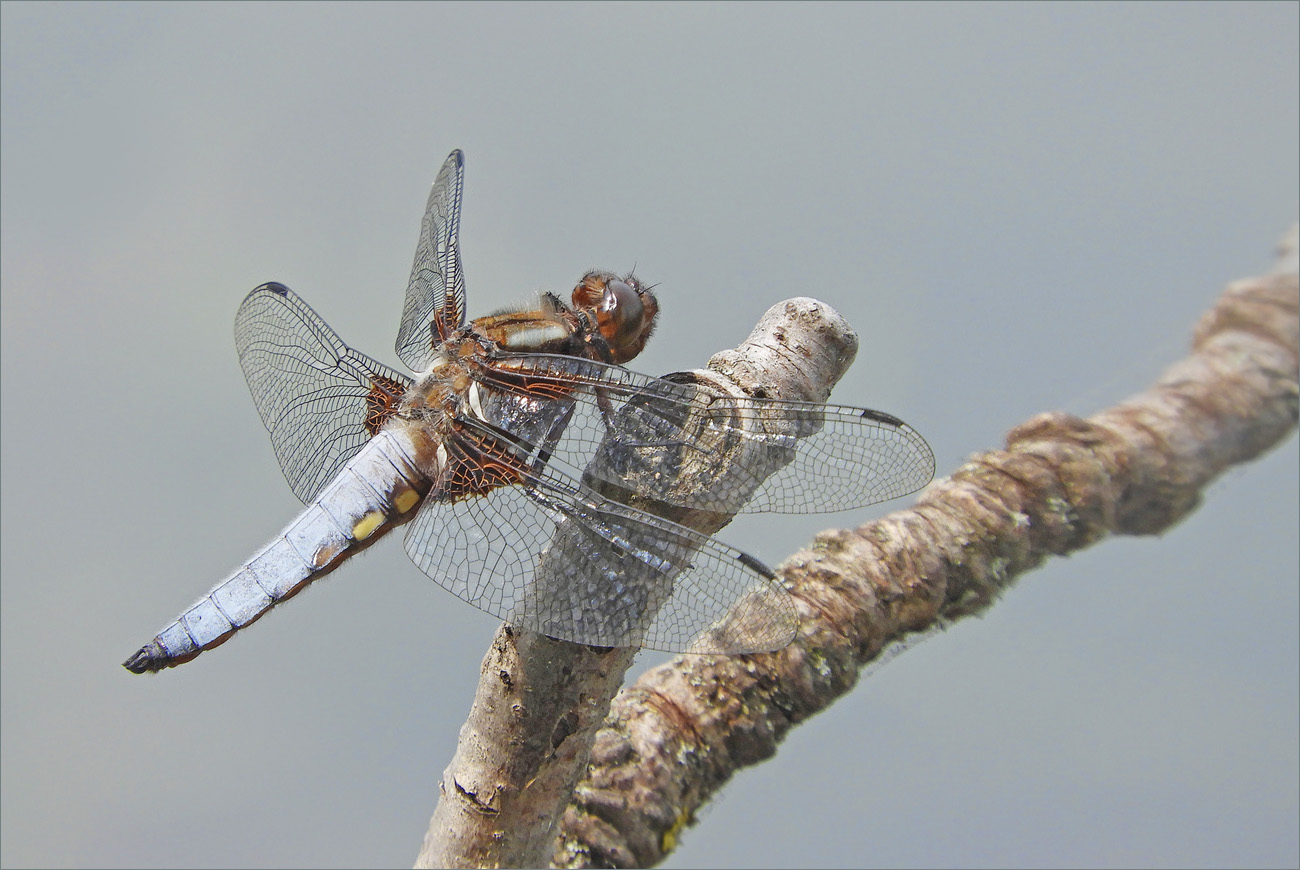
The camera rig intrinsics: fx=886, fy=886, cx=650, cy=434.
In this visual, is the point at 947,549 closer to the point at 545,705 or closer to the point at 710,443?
the point at 710,443

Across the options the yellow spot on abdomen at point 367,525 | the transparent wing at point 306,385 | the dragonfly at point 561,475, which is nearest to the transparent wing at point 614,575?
the dragonfly at point 561,475

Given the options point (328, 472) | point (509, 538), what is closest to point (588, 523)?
point (509, 538)

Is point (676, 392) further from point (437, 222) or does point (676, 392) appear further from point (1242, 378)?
point (1242, 378)

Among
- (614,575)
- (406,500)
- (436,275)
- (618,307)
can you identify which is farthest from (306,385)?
(614,575)

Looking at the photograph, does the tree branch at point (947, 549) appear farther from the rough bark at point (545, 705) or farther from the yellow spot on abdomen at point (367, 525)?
the yellow spot on abdomen at point (367, 525)

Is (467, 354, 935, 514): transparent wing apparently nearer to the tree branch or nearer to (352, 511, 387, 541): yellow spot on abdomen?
(352, 511, 387, 541): yellow spot on abdomen

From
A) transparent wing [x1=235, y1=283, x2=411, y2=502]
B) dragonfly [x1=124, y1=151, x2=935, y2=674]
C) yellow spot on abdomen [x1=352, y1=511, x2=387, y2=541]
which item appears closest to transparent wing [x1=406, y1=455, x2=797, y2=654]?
dragonfly [x1=124, y1=151, x2=935, y2=674]
